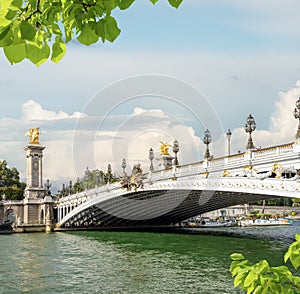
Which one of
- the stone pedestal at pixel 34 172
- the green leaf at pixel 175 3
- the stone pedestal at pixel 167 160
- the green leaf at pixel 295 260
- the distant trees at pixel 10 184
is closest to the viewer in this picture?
the green leaf at pixel 175 3

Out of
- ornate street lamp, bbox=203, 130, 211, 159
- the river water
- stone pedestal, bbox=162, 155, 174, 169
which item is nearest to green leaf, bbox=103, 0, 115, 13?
the river water

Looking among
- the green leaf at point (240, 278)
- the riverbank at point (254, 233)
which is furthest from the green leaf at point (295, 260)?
the riverbank at point (254, 233)

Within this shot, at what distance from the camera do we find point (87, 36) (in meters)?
2.66

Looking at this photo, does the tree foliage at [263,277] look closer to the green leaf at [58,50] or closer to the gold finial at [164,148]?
the green leaf at [58,50]

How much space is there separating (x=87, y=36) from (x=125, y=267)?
18.7m

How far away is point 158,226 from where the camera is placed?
169ft

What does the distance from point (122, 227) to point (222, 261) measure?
1143 inches

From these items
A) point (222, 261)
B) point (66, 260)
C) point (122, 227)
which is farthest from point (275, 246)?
point (122, 227)

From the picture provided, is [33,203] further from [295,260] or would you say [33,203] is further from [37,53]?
[37,53]

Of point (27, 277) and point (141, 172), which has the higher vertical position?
point (141, 172)

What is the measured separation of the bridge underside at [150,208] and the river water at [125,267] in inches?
180

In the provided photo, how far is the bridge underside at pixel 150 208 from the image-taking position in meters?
34.3

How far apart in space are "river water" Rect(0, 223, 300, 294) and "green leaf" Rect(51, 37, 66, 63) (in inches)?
522

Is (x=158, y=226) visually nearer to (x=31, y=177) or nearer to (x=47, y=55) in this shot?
(x=31, y=177)
